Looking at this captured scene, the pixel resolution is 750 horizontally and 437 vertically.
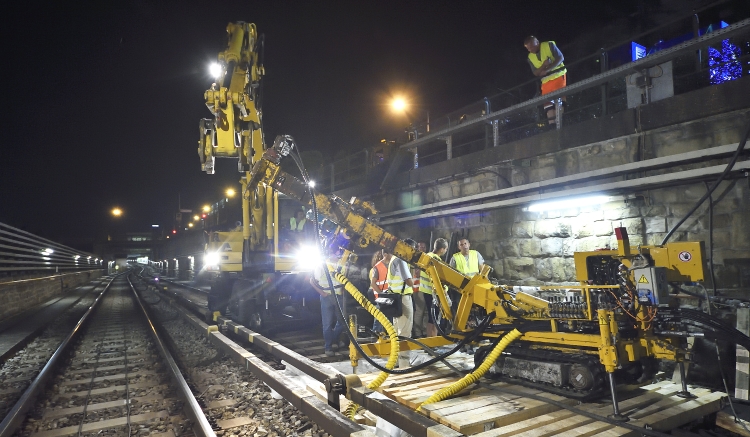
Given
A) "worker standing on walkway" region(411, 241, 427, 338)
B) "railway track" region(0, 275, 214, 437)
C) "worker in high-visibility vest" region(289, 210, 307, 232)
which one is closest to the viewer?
"railway track" region(0, 275, 214, 437)

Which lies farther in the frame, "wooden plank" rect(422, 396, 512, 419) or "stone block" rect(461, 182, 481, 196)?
"stone block" rect(461, 182, 481, 196)

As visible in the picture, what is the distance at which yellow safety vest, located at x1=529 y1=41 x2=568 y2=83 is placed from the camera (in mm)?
8258

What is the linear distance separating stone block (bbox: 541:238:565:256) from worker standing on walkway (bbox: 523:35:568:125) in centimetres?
228

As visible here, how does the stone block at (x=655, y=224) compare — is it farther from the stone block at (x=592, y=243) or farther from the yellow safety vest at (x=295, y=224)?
the yellow safety vest at (x=295, y=224)

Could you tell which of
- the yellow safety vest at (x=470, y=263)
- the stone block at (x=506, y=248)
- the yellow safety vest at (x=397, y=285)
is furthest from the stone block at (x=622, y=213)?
the yellow safety vest at (x=397, y=285)

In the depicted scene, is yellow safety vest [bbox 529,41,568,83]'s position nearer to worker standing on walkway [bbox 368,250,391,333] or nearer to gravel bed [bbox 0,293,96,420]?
worker standing on walkway [bbox 368,250,391,333]

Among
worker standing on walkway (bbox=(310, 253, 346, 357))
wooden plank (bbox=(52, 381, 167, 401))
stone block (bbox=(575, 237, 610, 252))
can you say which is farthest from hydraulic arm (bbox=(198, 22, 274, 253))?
stone block (bbox=(575, 237, 610, 252))

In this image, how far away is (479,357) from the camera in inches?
194

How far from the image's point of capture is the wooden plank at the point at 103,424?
4.61 meters

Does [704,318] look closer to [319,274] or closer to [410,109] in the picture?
[319,274]

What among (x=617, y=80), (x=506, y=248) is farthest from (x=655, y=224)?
(x=617, y=80)

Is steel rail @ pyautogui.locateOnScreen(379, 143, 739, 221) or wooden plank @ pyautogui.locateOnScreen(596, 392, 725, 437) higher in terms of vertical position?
steel rail @ pyautogui.locateOnScreen(379, 143, 739, 221)

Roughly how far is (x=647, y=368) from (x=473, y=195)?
16.0 feet

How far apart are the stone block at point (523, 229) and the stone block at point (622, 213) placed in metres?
1.33
